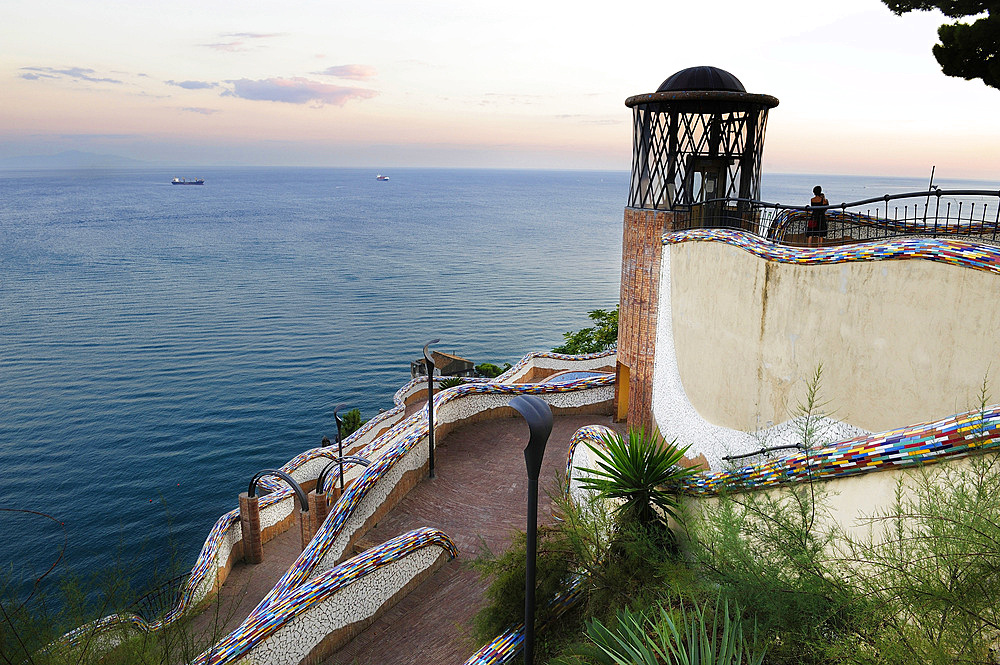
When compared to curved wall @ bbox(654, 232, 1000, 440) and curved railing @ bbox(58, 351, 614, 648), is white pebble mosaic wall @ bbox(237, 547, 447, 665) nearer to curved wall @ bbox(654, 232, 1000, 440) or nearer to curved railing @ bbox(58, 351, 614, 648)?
curved railing @ bbox(58, 351, 614, 648)

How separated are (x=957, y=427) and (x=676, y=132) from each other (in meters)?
9.87

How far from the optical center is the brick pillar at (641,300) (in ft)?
45.7

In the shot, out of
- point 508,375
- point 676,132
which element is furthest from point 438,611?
point 508,375

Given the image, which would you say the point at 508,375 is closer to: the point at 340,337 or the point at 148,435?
the point at 148,435

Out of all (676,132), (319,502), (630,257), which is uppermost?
(676,132)

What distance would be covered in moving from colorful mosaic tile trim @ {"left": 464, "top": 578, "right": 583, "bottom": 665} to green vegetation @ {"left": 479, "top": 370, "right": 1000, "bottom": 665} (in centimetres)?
13

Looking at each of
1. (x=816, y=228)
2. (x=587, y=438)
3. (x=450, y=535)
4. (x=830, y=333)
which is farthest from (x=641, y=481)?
(x=816, y=228)

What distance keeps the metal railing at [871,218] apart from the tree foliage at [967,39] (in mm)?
2548

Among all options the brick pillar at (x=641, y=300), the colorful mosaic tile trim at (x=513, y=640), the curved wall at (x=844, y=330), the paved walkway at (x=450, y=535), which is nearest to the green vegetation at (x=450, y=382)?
the paved walkway at (x=450, y=535)

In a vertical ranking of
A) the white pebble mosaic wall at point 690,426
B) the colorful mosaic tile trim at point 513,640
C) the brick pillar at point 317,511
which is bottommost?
the brick pillar at point 317,511

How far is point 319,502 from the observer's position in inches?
583

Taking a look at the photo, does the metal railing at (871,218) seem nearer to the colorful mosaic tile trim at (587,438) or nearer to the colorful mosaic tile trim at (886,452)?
the colorful mosaic tile trim at (587,438)

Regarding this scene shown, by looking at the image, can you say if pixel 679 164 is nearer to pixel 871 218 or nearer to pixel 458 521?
pixel 871 218

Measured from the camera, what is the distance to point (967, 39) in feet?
38.9
